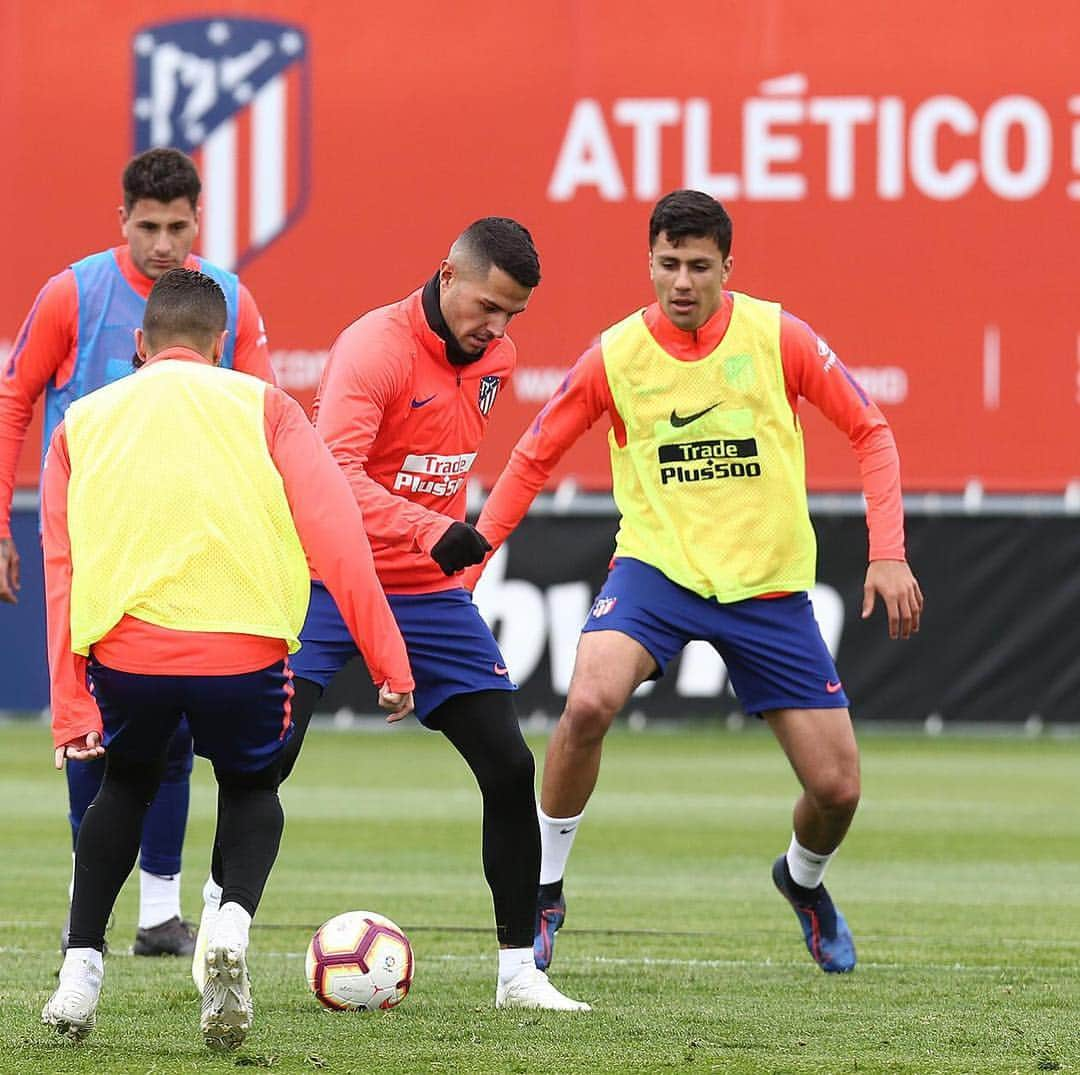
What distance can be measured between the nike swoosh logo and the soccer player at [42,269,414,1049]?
176 centimetres

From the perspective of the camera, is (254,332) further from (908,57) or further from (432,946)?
(908,57)

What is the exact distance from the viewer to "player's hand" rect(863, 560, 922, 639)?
21.7 feet

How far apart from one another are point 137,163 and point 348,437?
1630 millimetres

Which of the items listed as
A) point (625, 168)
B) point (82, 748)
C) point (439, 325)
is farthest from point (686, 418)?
point (625, 168)

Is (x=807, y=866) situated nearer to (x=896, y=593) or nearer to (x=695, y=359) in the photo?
(x=896, y=593)

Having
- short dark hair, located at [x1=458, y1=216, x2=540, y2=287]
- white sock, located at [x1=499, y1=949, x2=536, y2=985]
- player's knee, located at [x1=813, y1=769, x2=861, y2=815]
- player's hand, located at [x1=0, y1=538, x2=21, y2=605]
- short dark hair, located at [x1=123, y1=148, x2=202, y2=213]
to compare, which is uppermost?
→ short dark hair, located at [x1=123, y1=148, x2=202, y2=213]

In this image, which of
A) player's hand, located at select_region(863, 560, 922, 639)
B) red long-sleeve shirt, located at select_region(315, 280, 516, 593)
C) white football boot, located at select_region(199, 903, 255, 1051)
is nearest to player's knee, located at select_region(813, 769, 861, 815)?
player's hand, located at select_region(863, 560, 922, 639)

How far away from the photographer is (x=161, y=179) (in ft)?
23.5

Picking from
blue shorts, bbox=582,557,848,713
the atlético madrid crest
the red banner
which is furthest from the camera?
the atlético madrid crest

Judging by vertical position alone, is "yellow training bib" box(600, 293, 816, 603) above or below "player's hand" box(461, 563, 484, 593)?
above

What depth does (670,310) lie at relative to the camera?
22.9 feet

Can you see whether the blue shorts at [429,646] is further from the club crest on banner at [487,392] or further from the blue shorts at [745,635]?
the blue shorts at [745,635]

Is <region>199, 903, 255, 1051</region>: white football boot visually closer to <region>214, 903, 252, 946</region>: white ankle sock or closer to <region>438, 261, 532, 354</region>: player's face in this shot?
<region>214, 903, 252, 946</region>: white ankle sock

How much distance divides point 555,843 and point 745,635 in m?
0.84
